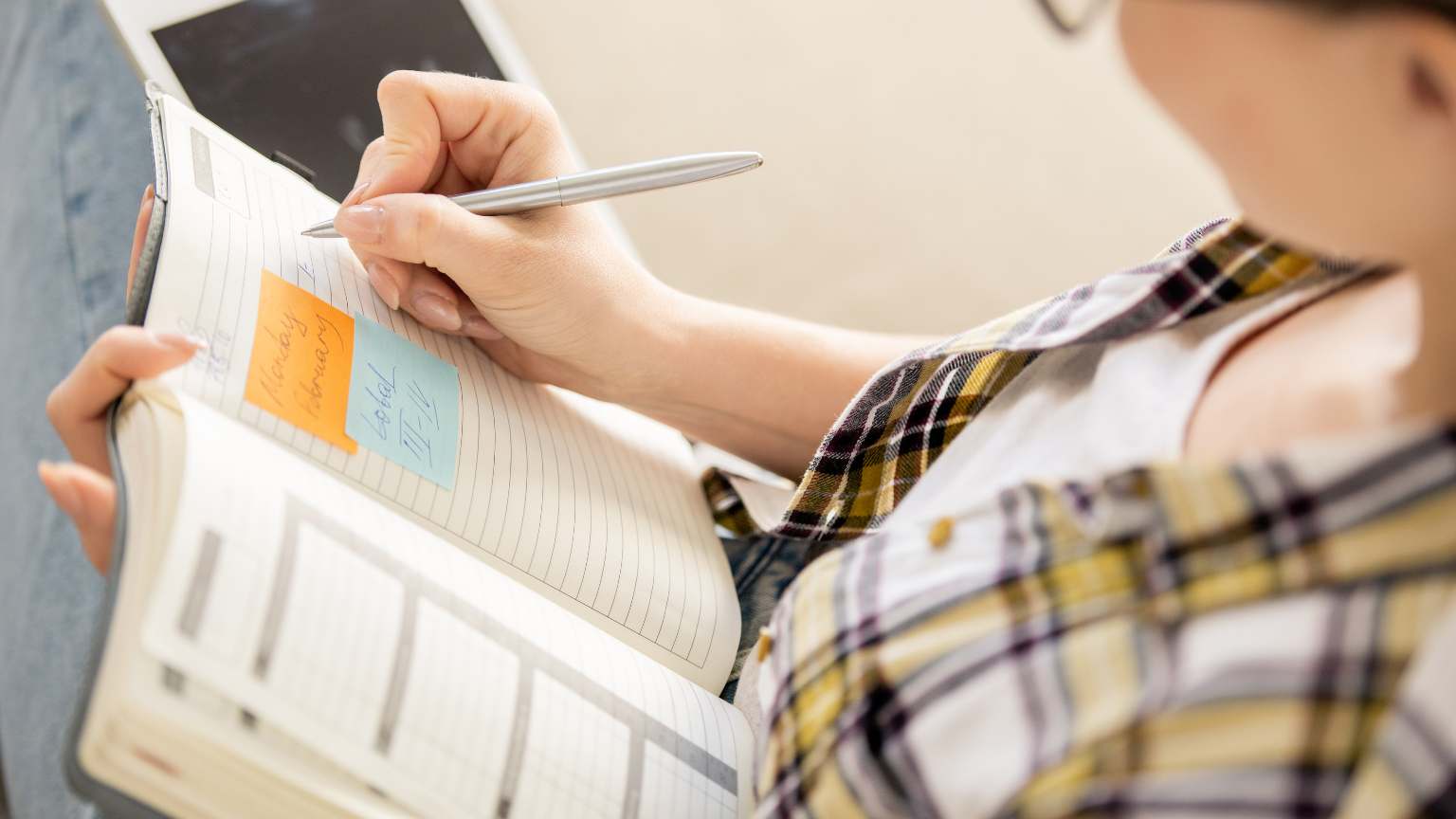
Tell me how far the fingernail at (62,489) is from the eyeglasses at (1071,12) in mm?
389

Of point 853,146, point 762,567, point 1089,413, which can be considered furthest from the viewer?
point 853,146

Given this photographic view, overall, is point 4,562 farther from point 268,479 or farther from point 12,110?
point 268,479

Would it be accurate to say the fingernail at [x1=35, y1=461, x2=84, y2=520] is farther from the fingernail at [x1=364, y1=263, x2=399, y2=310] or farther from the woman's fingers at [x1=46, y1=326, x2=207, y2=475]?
the fingernail at [x1=364, y1=263, x2=399, y2=310]

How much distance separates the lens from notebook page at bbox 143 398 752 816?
38 cm

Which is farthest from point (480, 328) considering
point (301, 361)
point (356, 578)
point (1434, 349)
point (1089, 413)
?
point (1434, 349)

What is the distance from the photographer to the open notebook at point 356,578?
→ 0.38 m

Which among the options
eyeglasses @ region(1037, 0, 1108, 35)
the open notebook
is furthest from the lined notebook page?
eyeglasses @ region(1037, 0, 1108, 35)

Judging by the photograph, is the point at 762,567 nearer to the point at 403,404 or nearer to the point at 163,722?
the point at 403,404

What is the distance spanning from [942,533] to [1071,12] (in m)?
0.23

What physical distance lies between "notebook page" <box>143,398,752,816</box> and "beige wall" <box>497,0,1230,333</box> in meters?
0.64

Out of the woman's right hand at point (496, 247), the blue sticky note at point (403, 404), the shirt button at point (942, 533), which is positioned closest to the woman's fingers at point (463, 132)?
the woman's right hand at point (496, 247)

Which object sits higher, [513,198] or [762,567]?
[513,198]

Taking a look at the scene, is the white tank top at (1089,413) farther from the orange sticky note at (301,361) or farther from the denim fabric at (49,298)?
the denim fabric at (49,298)

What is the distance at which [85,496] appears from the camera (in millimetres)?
414
